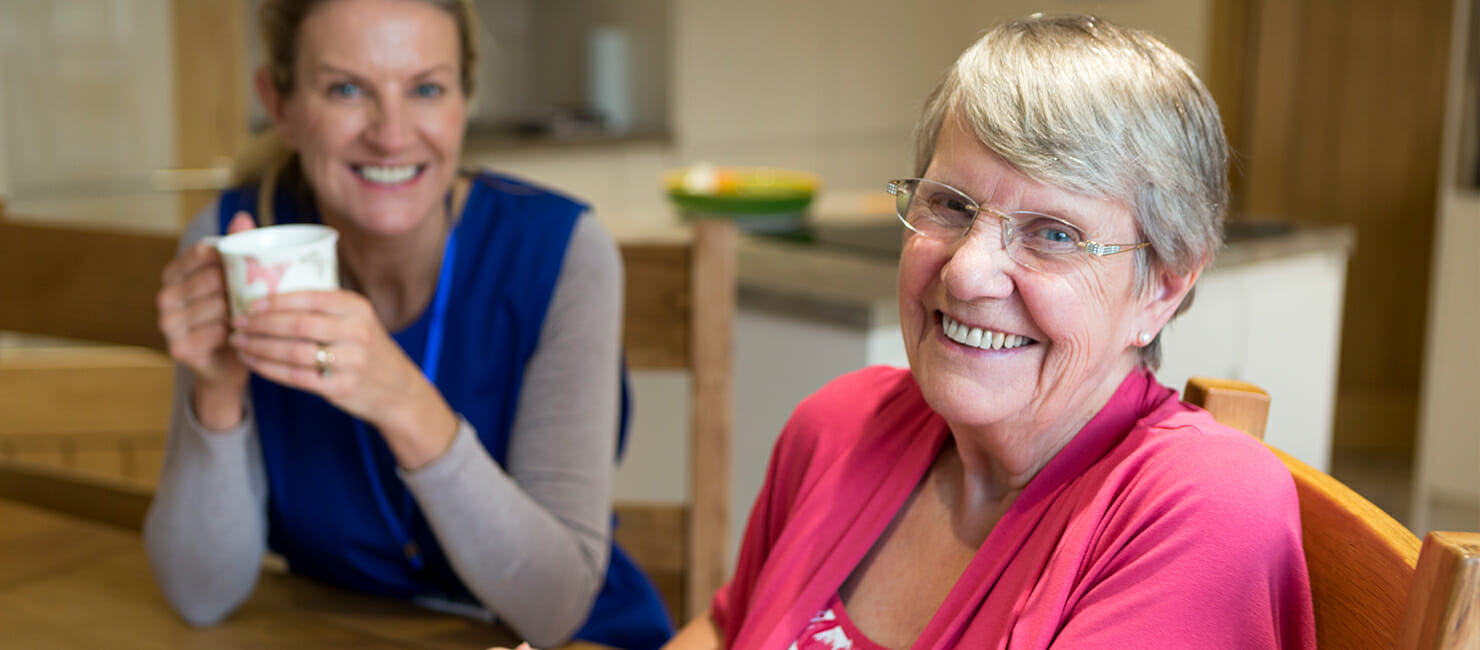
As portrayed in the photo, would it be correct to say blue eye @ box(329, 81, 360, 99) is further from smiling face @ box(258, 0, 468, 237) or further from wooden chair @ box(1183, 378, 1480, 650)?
wooden chair @ box(1183, 378, 1480, 650)

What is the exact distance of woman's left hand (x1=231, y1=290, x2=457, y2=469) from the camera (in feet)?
3.33

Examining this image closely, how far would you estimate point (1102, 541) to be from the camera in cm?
75

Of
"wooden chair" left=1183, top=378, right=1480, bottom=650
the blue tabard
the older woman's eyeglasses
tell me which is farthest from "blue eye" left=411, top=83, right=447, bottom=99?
"wooden chair" left=1183, top=378, right=1480, bottom=650

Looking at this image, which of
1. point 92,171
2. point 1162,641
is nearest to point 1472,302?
point 1162,641

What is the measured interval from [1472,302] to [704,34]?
281 centimetres

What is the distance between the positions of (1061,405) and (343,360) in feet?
1.92

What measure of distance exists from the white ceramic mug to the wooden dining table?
0.95 feet

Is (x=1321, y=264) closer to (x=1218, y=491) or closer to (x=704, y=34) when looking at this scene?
(x=1218, y=491)

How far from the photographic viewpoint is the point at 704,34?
4.82m

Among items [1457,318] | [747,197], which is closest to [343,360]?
[747,197]

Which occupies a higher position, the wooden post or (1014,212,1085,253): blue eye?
the wooden post

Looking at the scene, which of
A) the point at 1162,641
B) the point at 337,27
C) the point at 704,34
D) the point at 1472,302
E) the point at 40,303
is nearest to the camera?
the point at 1162,641

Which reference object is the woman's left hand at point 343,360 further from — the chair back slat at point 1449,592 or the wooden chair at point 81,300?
the chair back slat at point 1449,592

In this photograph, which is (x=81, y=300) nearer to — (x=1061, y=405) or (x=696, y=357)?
(x=696, y=357)
